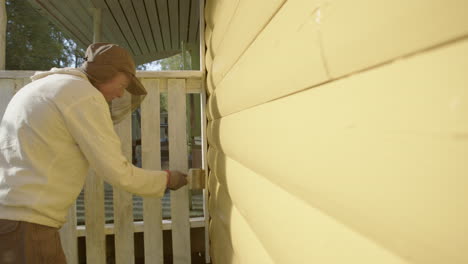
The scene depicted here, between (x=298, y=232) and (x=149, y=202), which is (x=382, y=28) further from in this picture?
(x=149, y=202)

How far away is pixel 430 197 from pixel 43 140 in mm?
1962

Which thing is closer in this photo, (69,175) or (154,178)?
(69,175)

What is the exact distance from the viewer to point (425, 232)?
0.39 metres

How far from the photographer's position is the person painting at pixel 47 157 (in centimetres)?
179

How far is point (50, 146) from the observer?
1.89 metres

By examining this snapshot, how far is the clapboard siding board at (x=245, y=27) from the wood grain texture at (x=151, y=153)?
117 cm

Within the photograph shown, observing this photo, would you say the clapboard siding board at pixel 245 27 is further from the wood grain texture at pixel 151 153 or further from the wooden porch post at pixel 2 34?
the wooden porch post at pixel 2 34

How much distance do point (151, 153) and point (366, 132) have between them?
2.68 metres

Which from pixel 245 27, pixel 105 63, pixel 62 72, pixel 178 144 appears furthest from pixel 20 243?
pixel 245 27

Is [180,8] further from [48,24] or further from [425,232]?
[48,24]

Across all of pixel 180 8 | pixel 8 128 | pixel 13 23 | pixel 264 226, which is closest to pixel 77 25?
pixel 180 8

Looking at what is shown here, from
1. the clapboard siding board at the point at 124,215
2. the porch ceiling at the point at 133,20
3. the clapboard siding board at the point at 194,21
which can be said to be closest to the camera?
the clapboard siding board at the point at 124,215

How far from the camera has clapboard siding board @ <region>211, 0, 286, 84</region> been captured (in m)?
0.95

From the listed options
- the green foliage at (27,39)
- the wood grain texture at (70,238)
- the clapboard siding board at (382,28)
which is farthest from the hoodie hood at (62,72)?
the green foliage at (27,39)
